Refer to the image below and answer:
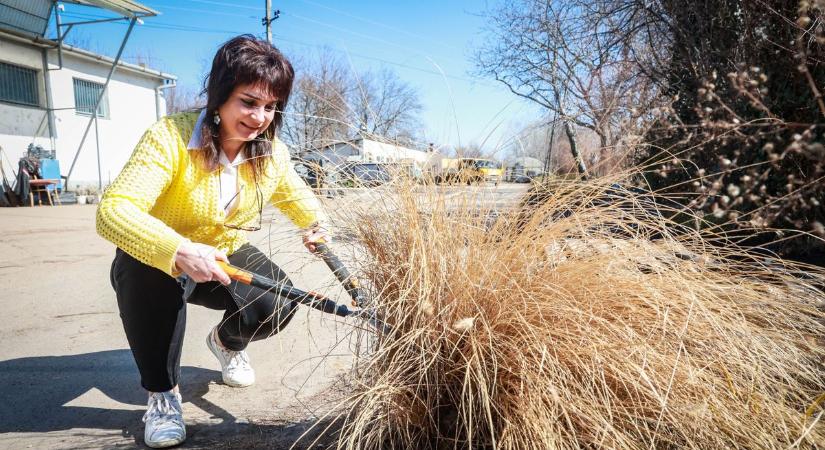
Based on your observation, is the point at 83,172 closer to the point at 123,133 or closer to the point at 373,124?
the point at 123,133

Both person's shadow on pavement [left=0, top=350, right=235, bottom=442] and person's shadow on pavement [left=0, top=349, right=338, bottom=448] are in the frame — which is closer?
person's shadow on pavement [left=0, top=349, right=338, bottom=448]

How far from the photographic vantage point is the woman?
1.51 m

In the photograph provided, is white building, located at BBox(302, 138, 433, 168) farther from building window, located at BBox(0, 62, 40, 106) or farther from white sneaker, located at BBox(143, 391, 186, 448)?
building window, located at BBox(0, 62, 40, 106)

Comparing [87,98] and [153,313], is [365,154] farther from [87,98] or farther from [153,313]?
[87,98]

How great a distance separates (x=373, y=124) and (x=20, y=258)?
4826 mm

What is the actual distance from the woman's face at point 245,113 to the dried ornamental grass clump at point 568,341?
0.58m

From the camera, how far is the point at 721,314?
1.24 m

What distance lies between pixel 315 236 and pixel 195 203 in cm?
53

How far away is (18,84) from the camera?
39.4 feet

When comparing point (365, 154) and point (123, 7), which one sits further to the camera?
point (123, 7)

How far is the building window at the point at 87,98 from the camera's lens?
13.6 m

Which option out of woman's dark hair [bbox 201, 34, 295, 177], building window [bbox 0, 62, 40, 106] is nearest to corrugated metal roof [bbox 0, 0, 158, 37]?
building window [bbox 0, 62, 40, 106]

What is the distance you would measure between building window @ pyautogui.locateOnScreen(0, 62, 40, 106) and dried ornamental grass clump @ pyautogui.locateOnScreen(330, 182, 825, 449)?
46.8ft

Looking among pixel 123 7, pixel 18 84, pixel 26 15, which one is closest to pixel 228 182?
pixel 123 7
